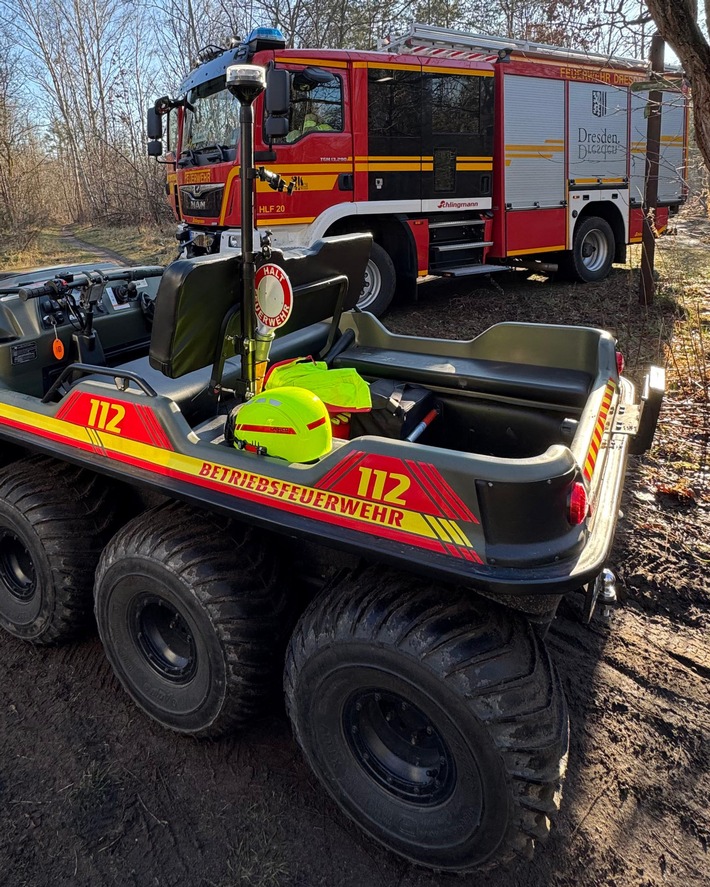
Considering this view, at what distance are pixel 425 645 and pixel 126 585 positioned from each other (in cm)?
114

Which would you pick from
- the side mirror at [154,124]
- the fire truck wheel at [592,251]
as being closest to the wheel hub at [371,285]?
the side mirror at [154,124]

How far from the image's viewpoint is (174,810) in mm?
2195

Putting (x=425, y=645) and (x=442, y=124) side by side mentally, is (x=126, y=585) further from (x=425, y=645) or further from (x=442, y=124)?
(x=442, y=124)

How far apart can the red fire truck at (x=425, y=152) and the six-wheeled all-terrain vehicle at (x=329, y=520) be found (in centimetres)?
403

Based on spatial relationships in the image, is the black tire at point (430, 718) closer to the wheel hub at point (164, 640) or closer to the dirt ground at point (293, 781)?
the dirt ground at point (293, 781)

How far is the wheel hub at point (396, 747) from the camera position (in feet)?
6.38

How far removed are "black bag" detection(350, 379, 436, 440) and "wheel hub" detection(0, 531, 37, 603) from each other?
153cm

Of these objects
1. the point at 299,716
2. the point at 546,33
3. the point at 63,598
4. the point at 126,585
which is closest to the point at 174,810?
the point at 299,716

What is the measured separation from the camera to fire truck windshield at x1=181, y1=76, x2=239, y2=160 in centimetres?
707

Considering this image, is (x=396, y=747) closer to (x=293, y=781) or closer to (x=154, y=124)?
(x=293, y=781)

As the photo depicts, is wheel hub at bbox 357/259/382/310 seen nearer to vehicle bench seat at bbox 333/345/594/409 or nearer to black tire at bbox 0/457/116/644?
vehicle bench seat at bbox 333/345/594/409

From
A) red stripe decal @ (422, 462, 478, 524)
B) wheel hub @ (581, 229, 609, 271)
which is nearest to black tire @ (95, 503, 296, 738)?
red stripe decal @ (422, 462, 478, 524)

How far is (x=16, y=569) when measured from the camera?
9.73ft

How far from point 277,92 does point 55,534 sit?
2.74 meters
